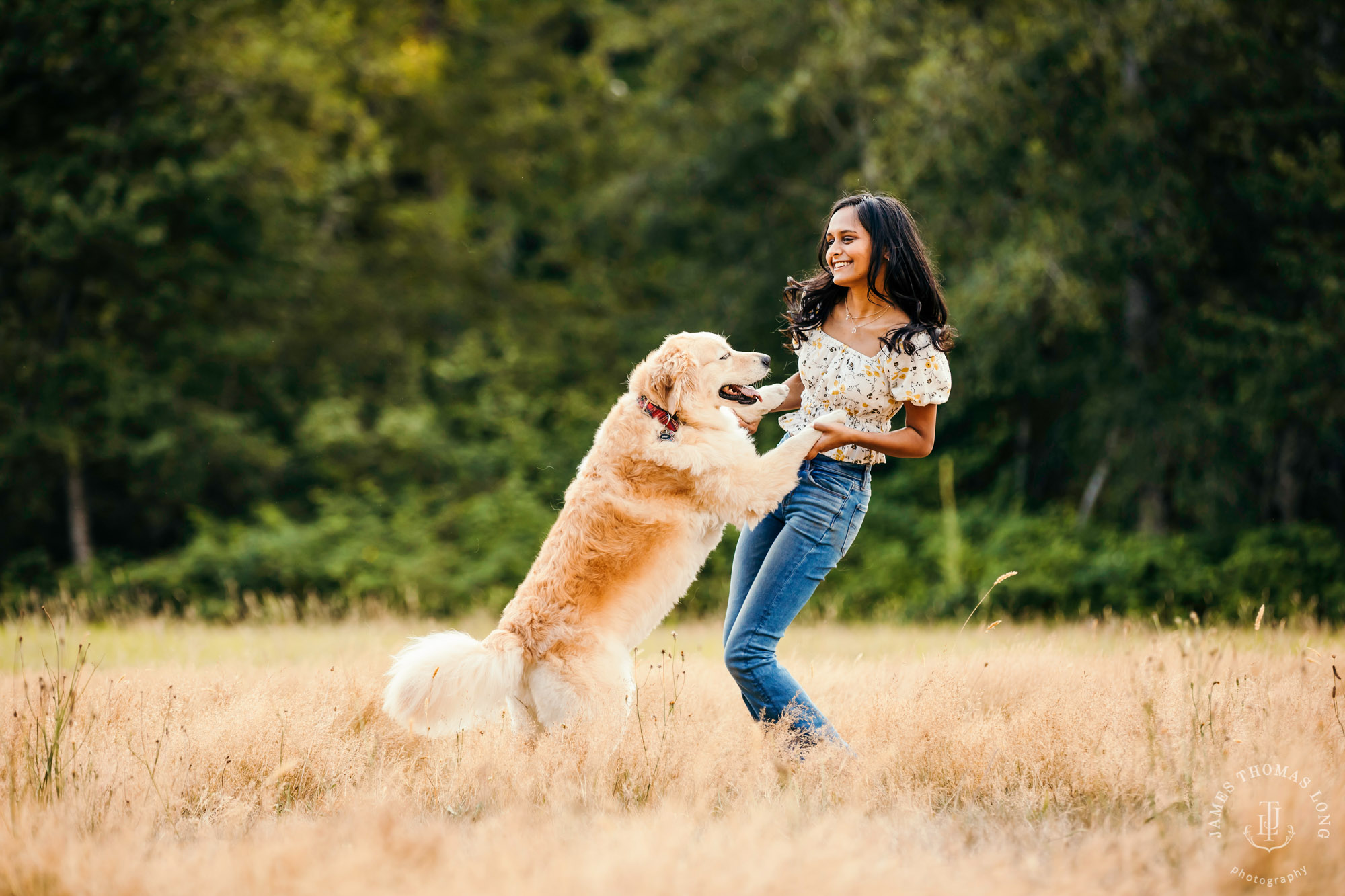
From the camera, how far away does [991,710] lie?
4492 millimetres

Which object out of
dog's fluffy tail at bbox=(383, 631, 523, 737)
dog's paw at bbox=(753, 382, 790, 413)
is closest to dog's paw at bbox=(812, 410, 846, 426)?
dog's paw at bbox=(753, 382, 790, 413)

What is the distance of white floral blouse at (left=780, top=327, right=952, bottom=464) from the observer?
371cm

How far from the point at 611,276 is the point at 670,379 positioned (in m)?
15.0

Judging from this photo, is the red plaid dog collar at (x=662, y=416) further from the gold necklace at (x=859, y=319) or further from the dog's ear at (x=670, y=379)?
the gold necklace at (x=859, y=319)

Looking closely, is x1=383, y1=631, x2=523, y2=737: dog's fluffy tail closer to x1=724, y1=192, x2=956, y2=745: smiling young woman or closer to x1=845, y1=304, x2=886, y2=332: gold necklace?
x1=724, y1=192, x2=956, y2=745: smiling young woman

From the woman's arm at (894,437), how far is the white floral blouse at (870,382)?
53 mm

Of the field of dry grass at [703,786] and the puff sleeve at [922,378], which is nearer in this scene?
the field of dry grass at [703,786]

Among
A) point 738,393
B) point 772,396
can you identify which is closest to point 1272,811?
point 772,396

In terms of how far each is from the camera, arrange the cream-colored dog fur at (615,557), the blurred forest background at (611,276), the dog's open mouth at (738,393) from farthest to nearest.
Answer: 1. the blurred forest background at (611,276)
2. the dog's open mouth at (738,393)
3. the cream-colored dog fur at (615,557)

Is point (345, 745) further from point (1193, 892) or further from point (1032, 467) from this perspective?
point (1032, 467)

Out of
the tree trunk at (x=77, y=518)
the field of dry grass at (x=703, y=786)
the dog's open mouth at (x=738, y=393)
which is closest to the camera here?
the field of dry grass at (x=703, y=786)

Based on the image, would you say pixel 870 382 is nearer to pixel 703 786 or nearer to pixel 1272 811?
pixel 703 786

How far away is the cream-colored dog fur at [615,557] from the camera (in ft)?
12.7

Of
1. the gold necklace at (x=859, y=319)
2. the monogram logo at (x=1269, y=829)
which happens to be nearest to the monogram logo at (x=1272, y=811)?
the monogram logo at (x=1269, y=829)
